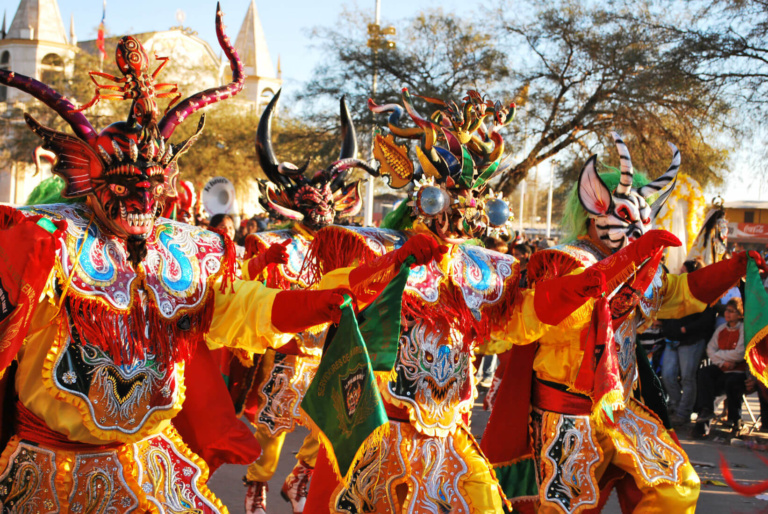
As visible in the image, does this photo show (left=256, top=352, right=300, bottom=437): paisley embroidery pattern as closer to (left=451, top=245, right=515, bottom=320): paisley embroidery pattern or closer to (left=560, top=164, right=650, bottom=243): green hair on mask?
(left=451, top=245, right=515, bottom=320): paisley embroidery pattern

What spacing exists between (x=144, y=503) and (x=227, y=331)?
0.70m

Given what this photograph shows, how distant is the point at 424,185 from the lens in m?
3.59

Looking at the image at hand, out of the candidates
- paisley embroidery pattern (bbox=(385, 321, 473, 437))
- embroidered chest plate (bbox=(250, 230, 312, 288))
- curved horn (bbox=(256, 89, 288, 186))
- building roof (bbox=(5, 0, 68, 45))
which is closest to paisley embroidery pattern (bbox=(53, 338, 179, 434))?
paisley embroidery pattern (bbox=(385, 321, 473, 437))

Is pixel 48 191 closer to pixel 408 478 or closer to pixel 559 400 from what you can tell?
pixel 408 478

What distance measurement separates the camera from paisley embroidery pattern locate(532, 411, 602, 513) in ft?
12.3

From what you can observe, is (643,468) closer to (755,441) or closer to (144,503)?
(144,503)

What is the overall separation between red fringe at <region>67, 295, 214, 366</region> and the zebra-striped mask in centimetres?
219

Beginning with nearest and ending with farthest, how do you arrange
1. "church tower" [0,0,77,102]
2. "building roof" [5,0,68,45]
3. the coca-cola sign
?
the coca-cola sign, "church tower" [0,0,77,102], "building roof" [5,0,68,45]

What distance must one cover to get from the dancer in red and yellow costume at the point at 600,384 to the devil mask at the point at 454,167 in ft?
1.80

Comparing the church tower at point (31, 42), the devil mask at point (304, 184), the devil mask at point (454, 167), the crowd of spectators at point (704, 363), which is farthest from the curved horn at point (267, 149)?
the church tower at point (31, 42)

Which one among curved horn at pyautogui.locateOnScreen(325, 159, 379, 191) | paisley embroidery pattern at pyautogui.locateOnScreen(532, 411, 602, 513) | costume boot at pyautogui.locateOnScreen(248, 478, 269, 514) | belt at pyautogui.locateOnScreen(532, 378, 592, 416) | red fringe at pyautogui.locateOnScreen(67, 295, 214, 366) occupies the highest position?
curved horn at pyautogui.locateOnScreen(325, 159, 379, 191)

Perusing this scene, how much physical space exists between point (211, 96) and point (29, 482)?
5.25 ft

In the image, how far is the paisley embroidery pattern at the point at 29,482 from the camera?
8.58ft

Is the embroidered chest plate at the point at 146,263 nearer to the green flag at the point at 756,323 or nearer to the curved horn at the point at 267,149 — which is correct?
the green flag at the point at 756,323
